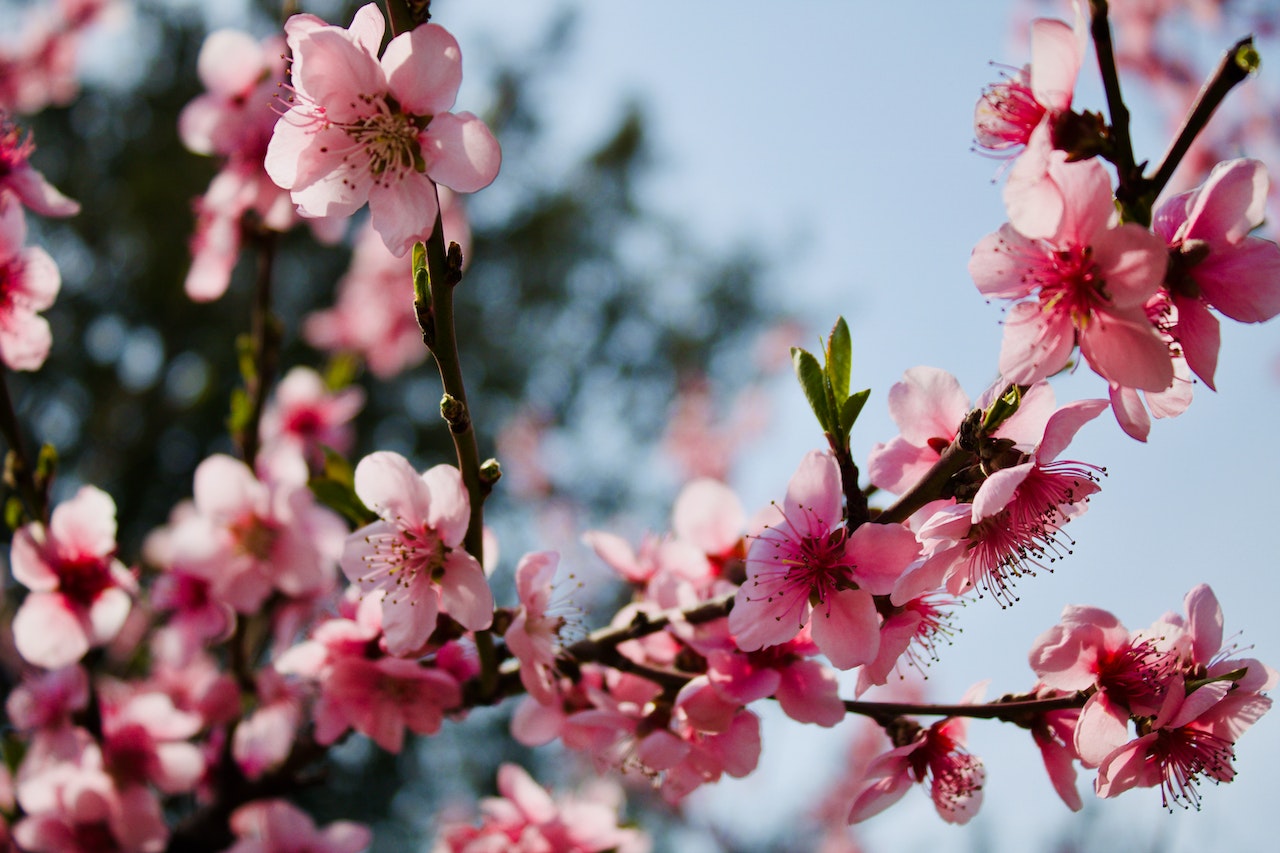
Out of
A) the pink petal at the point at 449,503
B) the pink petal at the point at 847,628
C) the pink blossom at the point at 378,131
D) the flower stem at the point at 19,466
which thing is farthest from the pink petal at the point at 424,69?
the flower stem at the point at 19,466

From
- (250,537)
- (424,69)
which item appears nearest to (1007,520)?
(424,69)

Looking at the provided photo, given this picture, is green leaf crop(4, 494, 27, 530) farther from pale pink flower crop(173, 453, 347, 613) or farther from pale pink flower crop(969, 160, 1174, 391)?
pale pink flower crop(969, 160, 1174, 391)

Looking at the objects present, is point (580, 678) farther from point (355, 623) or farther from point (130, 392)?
point (130, 392)

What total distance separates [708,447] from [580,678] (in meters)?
6.47

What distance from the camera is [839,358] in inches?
40.3

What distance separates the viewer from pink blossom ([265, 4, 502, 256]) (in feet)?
2.87

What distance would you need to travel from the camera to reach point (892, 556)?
2.95ft

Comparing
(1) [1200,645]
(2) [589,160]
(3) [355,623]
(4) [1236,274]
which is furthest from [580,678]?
(2) [589,160]

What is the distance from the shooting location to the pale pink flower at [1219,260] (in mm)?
854

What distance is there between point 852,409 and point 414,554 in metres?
0.51

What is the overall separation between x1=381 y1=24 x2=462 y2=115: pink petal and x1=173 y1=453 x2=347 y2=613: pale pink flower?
875 millimetres

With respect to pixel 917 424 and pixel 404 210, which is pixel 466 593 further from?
pixel 917 424

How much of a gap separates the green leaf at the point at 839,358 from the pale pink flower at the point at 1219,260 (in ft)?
1.04

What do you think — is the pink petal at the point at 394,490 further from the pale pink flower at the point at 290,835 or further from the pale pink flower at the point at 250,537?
the pale pink flower at the point at 290,835
